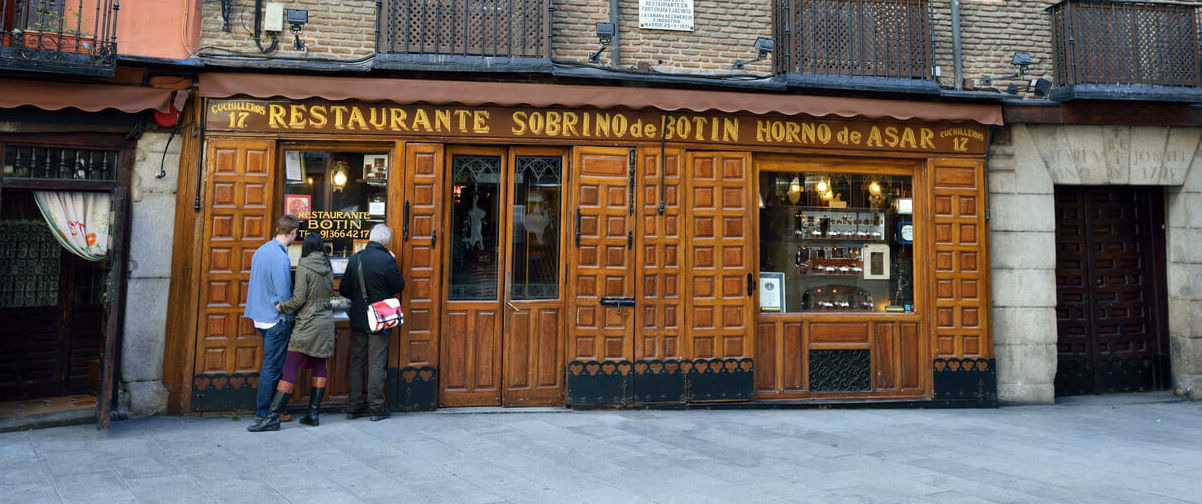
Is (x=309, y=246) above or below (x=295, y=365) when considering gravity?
above

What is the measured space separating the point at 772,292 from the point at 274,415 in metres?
5.50

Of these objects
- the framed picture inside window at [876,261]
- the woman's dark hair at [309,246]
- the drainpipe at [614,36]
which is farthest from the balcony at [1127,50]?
the woman's dark hair at [309,246]

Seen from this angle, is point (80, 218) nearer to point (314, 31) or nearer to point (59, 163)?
point (59, 163)

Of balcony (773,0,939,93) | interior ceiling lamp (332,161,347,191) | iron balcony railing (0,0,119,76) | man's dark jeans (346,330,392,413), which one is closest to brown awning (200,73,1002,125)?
balcony (773,0,939,93)

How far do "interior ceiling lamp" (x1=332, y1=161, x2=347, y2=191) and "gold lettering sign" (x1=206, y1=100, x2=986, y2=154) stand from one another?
0.38 m

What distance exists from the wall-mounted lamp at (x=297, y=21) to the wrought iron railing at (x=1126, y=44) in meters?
9.10

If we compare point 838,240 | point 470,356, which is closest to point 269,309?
point 470,356

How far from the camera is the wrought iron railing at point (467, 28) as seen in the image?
7336 millimetres

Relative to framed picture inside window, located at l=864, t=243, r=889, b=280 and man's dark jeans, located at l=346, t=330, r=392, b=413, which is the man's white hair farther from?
framed picture inside window, located at l=864, t=243, r=889, b=280

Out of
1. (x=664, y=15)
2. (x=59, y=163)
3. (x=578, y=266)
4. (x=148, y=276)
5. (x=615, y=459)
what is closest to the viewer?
(x=615, y=459)

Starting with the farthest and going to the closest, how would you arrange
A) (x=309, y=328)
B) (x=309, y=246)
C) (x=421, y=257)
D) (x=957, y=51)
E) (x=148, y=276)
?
(x=957, y=51) < (x=421, y=257) < (x=148, y=276) < (x=309, y=246) < (x=309, y=328)

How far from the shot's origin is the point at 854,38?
8.16 meters

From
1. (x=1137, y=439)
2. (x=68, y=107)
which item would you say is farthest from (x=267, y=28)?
(x=1137, y=439)

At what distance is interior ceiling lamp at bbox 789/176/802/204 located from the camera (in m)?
8.25
